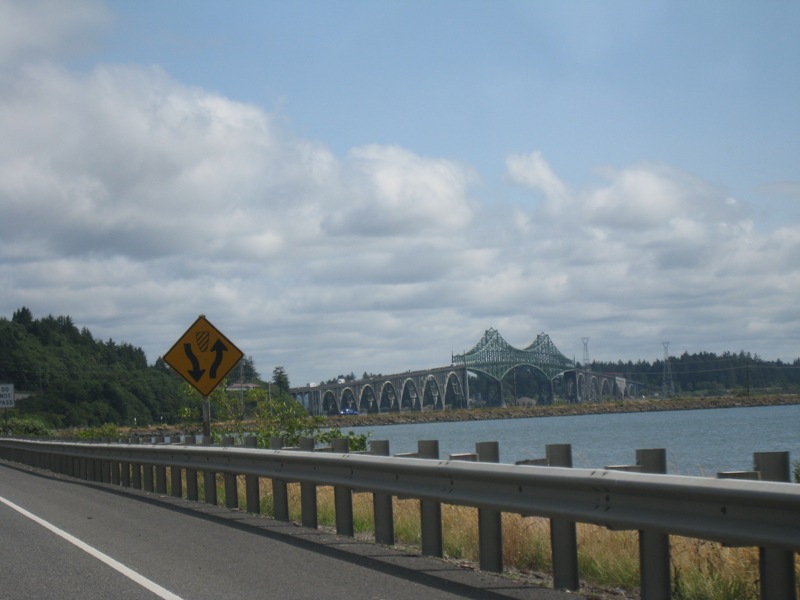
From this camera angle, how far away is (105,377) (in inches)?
5448

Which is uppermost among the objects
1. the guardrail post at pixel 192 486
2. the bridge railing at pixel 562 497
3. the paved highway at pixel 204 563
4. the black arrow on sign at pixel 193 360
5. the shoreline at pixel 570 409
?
the black arrow on sign at pixel 193 360

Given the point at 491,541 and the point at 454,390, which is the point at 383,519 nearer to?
the point at 491,541

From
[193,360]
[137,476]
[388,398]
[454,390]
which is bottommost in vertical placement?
[137,476]

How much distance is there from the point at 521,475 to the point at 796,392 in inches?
6412

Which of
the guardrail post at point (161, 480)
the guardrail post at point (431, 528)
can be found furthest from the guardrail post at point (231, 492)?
the guardrail post at point (431, 528)

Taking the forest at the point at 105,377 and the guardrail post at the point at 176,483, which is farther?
the forest at the point at 105,377

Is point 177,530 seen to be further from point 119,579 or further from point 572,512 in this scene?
point 572,512

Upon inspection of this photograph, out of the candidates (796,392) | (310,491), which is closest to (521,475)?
(310,491)

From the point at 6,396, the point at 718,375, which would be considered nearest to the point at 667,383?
the point at 718,375

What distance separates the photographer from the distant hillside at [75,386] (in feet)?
415

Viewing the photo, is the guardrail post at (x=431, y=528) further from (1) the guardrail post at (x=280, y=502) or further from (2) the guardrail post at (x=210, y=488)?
(2) the guardrail post at (x=210, y=488)

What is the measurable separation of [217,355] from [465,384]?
124 meters

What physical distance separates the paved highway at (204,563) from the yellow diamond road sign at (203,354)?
492 centimetres

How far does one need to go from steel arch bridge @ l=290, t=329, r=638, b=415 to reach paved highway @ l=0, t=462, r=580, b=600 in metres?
90.2
